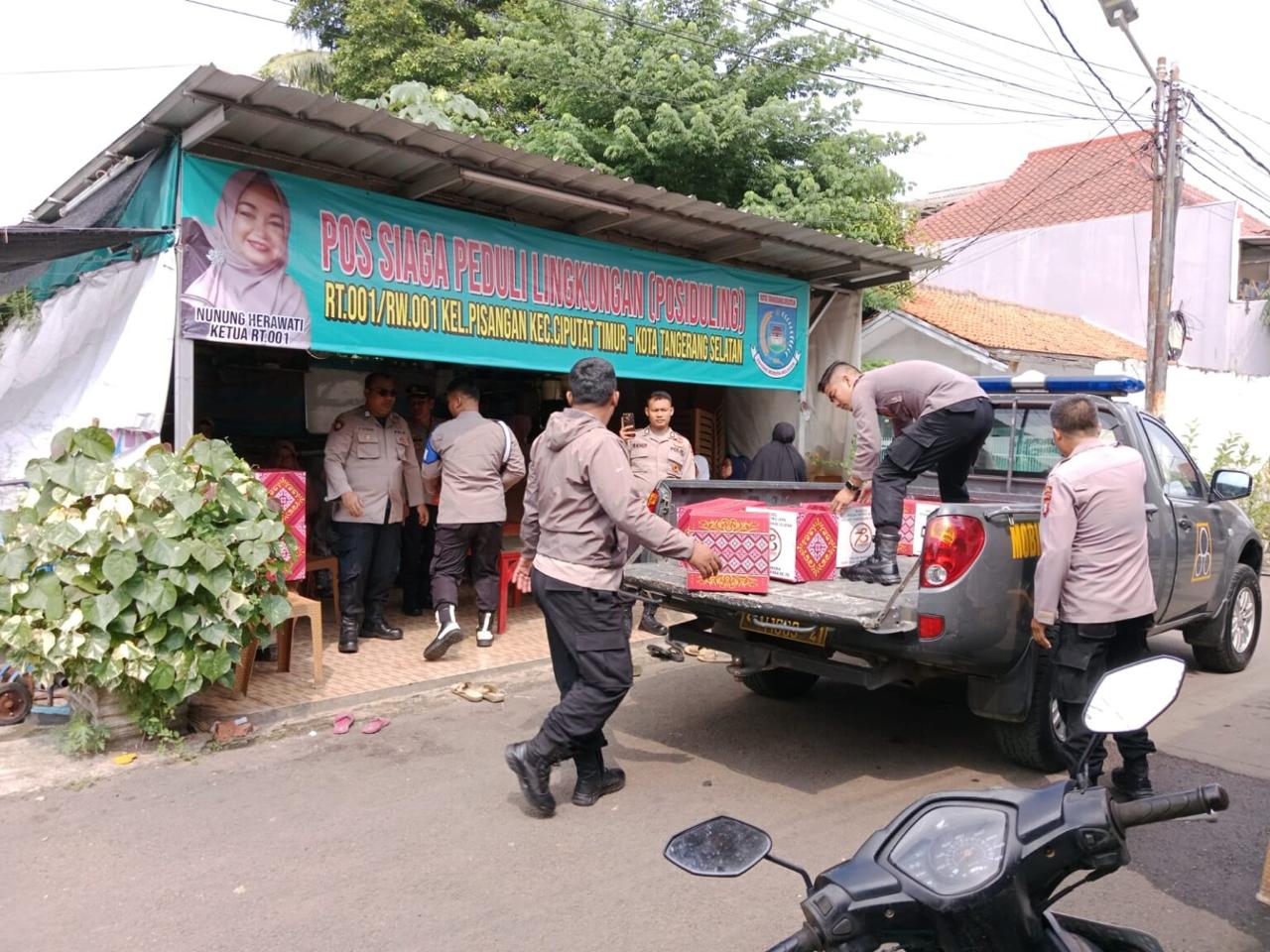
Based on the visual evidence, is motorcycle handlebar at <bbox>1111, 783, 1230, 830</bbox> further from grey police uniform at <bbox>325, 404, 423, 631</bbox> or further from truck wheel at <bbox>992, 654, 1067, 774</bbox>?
grey police uniform at <bbox>325, 404, 423, 631</bbox>

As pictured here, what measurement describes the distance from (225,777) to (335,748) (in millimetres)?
580

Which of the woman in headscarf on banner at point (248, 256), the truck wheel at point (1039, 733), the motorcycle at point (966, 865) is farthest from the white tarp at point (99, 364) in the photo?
the motorcycle at point (966, 865)

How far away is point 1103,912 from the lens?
3.28 metres

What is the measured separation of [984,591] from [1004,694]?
54 centimetres

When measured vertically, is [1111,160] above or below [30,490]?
above

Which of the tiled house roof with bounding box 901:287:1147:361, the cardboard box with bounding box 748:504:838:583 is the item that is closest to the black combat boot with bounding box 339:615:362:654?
the cardboard box with bounding box 748:504:838:583

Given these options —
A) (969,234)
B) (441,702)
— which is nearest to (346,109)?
(441,702)

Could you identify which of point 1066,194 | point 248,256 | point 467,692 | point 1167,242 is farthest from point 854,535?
point 1066,194

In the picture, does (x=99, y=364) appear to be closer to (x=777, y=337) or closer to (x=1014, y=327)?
(x=777, y=337)

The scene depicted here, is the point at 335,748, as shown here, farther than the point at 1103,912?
Yes

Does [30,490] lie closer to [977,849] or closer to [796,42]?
[977,849]

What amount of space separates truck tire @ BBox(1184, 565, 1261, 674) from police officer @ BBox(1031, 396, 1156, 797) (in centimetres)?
268

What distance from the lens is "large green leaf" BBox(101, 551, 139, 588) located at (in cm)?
447

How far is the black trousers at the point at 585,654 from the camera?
3.95 meters
